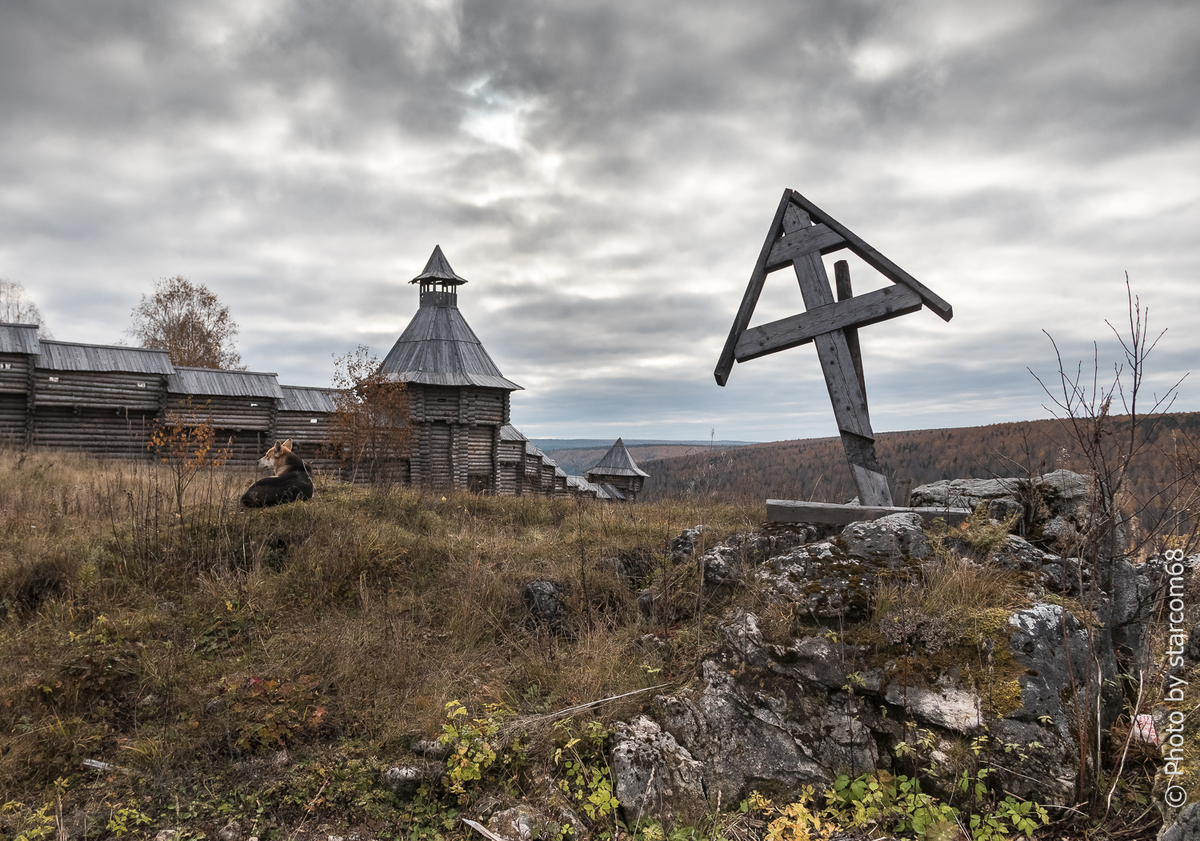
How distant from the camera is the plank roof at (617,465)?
40625 millimetres

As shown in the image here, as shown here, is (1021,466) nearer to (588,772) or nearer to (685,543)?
(685,543)

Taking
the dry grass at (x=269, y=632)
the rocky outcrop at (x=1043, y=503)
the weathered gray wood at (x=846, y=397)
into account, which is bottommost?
the dry grass at (x=269, y=632)

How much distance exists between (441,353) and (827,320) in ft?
89.8

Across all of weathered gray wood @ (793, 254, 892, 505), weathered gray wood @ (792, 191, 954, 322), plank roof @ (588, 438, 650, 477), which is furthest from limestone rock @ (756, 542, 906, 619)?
plank roof @ (588, 438, 650, 477)

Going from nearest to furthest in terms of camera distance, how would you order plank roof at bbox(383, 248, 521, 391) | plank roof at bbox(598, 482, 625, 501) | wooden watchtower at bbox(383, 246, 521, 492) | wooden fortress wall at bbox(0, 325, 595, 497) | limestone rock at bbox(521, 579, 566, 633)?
limestone rock at bbox(521, 579, 566, 633), wooden fortress wall at bbox(0, 325, 595, 497), wooden watchtower at bbox(383, 246, 521, 492), plank roof at bbox(383, 248, 521, 391), plank roof at bbox(598, 482, 625, 501)

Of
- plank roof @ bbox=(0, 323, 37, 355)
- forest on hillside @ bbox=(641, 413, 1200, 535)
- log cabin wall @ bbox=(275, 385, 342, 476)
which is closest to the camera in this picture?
forest on hillside @ bbox=(641, 413, 1200, 535)

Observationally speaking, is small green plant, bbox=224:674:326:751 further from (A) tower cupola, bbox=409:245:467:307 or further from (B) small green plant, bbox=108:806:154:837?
(A) tower cupola, bbox=409:245:467:307

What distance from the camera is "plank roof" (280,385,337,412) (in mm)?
27125

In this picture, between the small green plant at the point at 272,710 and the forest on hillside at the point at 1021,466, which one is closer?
the small green plant at the point at 272,710

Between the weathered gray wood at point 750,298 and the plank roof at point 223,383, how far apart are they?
24.8 m

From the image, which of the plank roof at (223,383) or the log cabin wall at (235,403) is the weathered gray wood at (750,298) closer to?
the log cabin wall at (235,403)

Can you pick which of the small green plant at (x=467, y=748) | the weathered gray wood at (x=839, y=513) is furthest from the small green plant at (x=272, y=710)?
the weathered gray wood at (x=839, y=513)

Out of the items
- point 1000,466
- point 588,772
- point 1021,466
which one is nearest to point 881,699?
point 588,772

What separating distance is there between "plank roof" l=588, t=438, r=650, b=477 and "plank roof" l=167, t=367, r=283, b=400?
20766 mm
